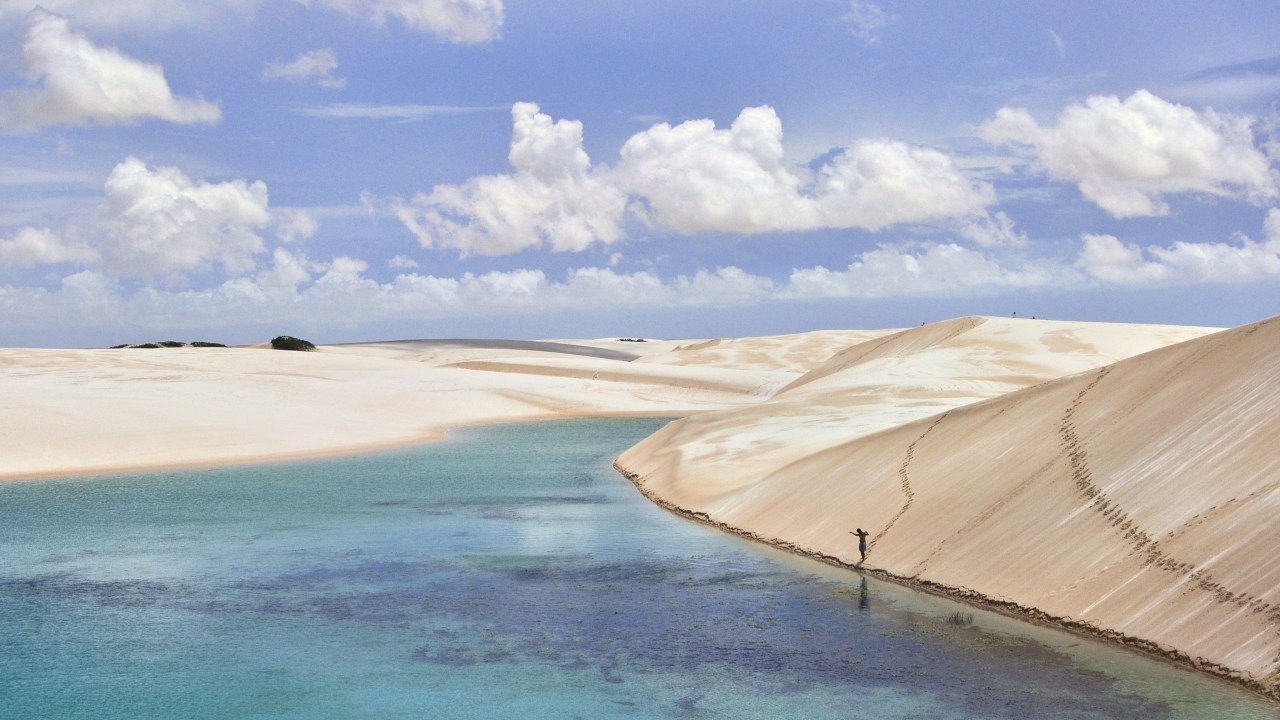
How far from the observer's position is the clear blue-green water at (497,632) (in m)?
14.3

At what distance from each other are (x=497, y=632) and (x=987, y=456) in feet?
36.1

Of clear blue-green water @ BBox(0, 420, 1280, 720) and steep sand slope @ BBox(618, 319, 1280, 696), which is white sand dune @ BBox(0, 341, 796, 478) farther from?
steep sand slope @ BBox(618, 319, 1280, 696)

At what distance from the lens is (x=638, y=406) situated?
78438 mm

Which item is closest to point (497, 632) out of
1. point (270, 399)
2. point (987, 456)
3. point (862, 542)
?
point (862, 542)

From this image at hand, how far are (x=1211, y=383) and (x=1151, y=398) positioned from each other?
131 cm

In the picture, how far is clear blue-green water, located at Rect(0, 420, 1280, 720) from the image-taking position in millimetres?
14344

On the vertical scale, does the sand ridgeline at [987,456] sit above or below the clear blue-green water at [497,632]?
above

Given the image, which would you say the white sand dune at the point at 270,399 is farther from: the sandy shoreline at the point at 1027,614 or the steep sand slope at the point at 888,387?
the sandy shoreline at the point at 1027,614

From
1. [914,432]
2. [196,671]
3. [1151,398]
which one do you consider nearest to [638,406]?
[914,432]

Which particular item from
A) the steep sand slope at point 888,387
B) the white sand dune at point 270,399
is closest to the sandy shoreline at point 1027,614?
the steep sand slope at point 888,387

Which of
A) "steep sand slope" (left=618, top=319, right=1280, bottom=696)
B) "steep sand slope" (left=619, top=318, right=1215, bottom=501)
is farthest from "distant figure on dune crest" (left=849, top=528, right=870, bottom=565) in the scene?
"steep sand slope" (left=619, top=318, right=1215, bottom=501)

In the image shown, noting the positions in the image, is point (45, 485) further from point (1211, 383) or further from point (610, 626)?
point (1211, 383)

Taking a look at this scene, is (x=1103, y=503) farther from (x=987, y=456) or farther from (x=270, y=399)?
(x=270, y=399)

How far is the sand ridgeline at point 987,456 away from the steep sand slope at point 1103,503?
0.04m
